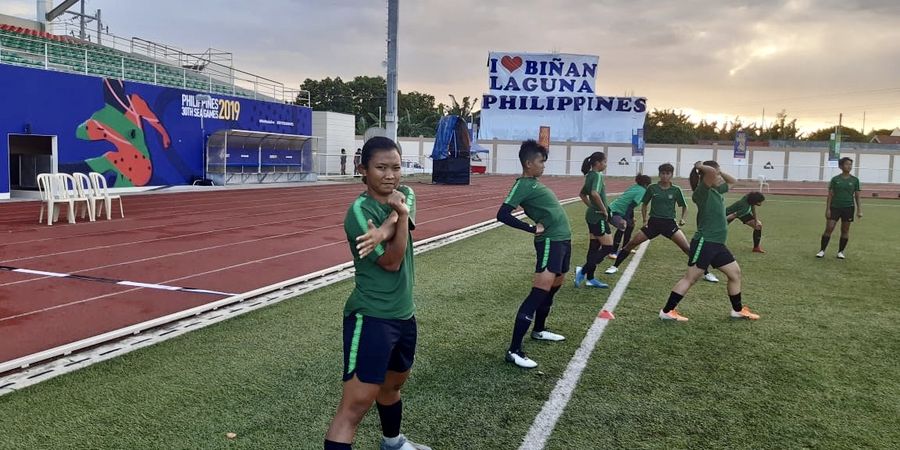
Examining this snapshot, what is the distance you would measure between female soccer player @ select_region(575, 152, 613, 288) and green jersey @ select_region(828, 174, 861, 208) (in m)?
5.33

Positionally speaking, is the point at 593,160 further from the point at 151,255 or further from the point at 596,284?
the point at 151,255

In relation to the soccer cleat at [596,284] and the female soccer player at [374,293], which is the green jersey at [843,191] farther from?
the female soccer player at [374,293]

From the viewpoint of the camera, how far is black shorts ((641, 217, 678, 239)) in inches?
324

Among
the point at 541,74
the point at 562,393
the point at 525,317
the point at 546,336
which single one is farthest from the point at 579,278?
the point at 541,74

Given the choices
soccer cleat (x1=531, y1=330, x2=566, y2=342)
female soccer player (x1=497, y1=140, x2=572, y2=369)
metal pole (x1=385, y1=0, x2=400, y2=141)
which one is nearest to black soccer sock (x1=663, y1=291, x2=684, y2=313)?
soccer cleat (x1=531, y1=330, x2=566, y2=342)

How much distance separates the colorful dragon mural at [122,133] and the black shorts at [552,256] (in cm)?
1956

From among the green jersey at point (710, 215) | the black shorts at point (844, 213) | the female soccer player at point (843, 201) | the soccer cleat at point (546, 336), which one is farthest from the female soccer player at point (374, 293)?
the black shorts at point (844, 213)

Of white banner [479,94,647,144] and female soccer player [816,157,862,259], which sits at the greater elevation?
white banner [479,94,647,144]

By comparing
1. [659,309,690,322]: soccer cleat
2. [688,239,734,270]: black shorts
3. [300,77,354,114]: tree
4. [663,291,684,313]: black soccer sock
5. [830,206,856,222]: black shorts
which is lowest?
[659,309,690,322]: soccer cleat

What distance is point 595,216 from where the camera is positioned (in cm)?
828

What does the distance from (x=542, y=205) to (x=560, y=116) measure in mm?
29249

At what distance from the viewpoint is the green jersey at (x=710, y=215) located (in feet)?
20.8

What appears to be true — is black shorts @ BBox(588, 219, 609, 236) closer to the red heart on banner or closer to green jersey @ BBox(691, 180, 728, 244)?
green jersey @ BBox(691, 180, 728, 244)

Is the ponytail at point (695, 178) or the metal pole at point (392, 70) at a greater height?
the metal pole at point (392, 70)
